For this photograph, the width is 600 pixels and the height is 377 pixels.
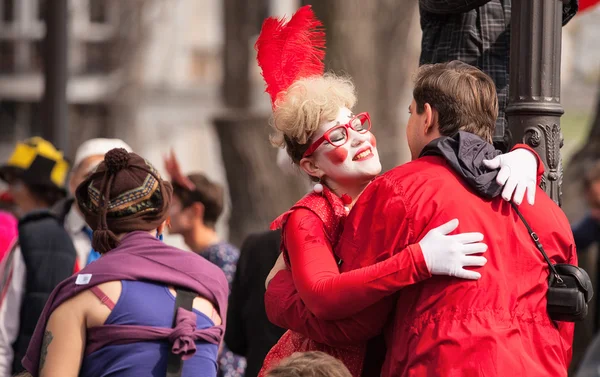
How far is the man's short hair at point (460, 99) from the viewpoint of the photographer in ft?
11.8

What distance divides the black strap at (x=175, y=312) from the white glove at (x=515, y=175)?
103cm

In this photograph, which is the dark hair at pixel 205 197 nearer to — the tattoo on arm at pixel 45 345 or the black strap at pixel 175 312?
the black strap at pixel 175 312

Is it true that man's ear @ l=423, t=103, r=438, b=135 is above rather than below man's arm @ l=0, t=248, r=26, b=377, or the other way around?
above

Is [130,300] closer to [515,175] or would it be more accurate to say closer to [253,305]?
[515,175]

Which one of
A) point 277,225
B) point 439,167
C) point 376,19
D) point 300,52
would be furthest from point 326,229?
point 376,19

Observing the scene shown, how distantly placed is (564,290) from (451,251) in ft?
1.29

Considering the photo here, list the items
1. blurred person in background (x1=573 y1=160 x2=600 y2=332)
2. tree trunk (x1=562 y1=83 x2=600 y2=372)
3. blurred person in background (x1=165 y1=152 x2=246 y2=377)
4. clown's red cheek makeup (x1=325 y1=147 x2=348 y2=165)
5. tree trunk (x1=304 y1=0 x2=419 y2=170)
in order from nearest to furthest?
clown's red cheek makeup (x1=325 y1=147 x2=348 y2=165) < blurred person in background (x1=165 y1=152 x2=246 y2=377) < blurred person in background (x1=573 y1=160 x2=600 y2=332) < tree trunk (x1=562 y1=83 x2=600 y2=372) < tree trunk (x1=304 y1=0 x2=419 y2=170)

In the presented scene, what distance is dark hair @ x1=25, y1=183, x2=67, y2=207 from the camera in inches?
255

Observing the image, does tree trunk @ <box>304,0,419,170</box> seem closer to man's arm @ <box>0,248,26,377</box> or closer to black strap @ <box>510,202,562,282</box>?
man's arm @ <box>0,248,26,377</box>

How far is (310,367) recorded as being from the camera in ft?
11.0

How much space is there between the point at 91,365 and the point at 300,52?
136cm

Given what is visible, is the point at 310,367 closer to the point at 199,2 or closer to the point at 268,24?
the point at 268,24

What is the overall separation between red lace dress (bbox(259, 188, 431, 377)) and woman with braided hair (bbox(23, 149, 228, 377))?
240 mm

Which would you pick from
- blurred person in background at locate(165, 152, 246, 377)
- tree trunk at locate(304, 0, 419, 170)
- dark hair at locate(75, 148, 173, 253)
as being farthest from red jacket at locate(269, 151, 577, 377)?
tree trunk at locate(304, 0, 419, 170)
